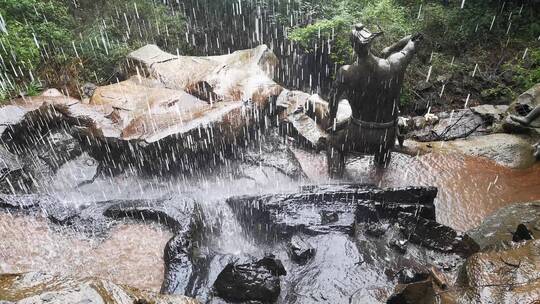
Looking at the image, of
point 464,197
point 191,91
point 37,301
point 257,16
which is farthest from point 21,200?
point 257,16

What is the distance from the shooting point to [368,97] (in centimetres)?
447

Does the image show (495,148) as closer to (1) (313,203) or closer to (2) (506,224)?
(2) (506,224)

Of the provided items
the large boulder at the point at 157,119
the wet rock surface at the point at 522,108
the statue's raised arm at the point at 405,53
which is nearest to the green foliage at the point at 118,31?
the large boulder at the point at 157,119

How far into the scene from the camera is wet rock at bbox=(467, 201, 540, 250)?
12.1ft

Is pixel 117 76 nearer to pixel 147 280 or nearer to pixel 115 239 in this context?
pixel 115 239

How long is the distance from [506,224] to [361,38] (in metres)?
2.53

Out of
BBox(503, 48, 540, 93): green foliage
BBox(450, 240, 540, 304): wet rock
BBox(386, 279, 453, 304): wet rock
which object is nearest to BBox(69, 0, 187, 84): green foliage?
BBox(386, 279, 453, 304): wet rock

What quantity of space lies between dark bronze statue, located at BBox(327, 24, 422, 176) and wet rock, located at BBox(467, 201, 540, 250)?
1499 millimetres

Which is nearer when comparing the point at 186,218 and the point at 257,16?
the point at 186,218

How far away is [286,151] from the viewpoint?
6.21 metres

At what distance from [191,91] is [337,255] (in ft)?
15.4

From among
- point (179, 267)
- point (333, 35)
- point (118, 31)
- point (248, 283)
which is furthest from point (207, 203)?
point (118, 31)

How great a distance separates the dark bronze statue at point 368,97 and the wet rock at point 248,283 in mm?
2247

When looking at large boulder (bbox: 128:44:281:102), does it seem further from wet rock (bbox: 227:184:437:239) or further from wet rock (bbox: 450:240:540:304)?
wet rock (bbox: 450:240:540:304)
